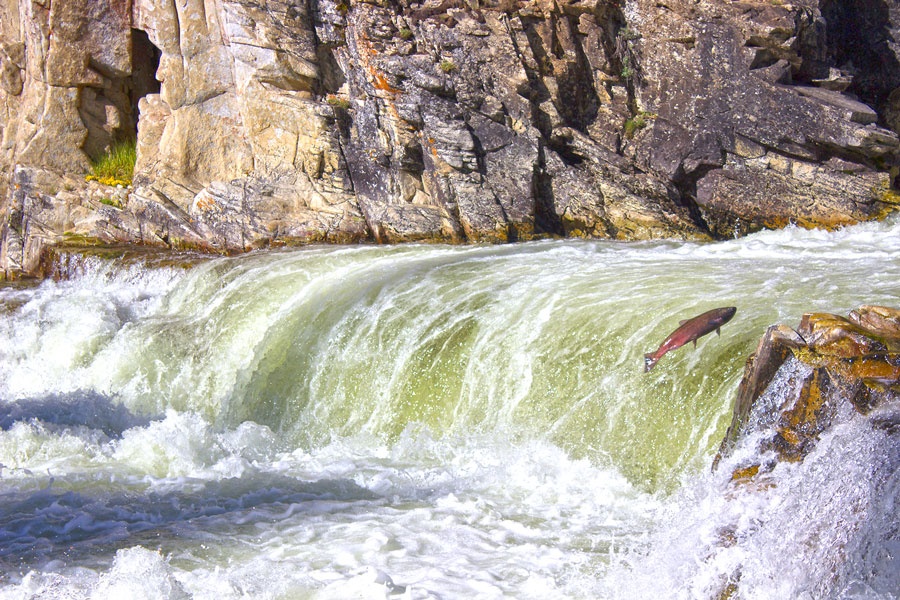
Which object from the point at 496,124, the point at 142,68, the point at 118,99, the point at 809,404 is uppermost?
the point at 142,68

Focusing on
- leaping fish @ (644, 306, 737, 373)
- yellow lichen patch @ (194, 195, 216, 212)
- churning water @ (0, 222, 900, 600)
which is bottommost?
churning water @ (0, 222, 900, 600)

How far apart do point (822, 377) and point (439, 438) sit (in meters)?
2.75

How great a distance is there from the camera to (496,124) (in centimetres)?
970

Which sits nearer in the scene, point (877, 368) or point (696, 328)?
point (877, 368)

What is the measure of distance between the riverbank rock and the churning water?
0.32 ft

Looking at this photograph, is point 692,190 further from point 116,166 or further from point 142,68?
point 142,68

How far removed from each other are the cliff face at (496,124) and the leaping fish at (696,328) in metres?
4.70

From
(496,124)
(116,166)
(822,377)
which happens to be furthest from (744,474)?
(116,166)

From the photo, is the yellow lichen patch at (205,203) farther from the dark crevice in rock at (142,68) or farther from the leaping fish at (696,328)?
the leaping fish at (696,328)

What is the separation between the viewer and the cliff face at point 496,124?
9039mm

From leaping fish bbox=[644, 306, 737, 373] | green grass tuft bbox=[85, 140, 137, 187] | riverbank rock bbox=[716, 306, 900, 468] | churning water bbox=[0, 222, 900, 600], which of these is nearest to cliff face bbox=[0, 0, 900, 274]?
A: green grass tuft bbox=[85, 140, 137, 187]

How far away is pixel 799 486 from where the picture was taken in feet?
10.6

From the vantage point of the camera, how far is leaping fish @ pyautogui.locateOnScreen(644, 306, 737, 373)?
457 centimetres

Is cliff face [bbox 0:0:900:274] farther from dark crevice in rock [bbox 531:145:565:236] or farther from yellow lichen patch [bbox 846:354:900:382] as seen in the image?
yellow lichen patch [bbox 846:354:900:382]
